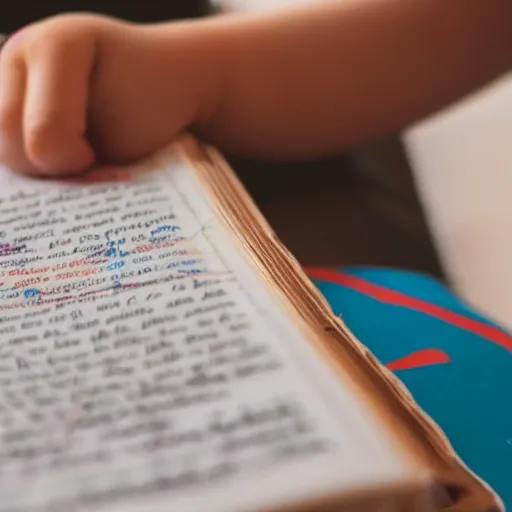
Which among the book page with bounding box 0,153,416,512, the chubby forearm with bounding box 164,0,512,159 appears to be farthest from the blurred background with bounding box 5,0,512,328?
the book page with bounding box 0,153,416,512

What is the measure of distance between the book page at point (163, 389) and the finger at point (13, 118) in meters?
0.07

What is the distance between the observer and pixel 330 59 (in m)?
0.36

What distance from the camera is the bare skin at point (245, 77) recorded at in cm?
30

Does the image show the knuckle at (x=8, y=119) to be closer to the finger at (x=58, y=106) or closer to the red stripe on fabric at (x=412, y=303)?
the finger at (x=58, y=106)

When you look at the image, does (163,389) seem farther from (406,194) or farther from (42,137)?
(406,194)

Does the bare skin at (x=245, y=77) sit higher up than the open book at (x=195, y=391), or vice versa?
the bare skin at (x=245, y=77)

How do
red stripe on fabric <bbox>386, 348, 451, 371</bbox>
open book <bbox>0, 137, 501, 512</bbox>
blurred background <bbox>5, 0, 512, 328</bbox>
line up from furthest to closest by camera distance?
blurred background <bbox>5, 0, 512, 328</bbox> → red stripe on fabric <bbox>386, 348, 451, 371</bbox> → open book <bbox>0, 137, 501, 512</bbox>

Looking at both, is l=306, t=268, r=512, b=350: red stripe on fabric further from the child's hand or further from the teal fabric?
the child's hand

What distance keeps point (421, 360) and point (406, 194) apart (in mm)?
264

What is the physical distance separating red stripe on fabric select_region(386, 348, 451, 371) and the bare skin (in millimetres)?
145

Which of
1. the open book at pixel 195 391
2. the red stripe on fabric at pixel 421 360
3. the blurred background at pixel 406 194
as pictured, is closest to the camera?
the open book at pixel 195 391

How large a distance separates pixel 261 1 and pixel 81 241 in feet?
1.70

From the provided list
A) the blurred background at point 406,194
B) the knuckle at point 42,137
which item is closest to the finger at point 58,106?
the knuckle at point 42,137

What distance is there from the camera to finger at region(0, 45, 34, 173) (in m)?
0.30
